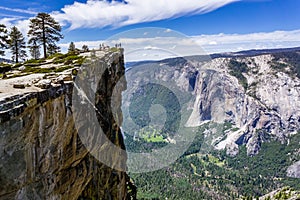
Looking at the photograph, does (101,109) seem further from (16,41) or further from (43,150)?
(16,41)

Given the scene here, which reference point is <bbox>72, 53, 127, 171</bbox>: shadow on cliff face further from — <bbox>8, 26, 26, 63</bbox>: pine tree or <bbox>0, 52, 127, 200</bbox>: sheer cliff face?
<bbox>8, 26, 26, 63</bbox>: pine tree

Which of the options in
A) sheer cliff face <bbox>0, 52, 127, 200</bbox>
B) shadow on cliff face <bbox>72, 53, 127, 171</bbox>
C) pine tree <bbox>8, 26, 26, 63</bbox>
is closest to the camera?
sheer cliff face <bbox>0, 52, 127, 200</bbox>

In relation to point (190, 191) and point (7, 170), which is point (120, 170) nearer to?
point (7, 170)

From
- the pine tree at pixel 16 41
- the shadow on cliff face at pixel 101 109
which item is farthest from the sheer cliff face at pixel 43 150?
the pine tree at pixel 16 41

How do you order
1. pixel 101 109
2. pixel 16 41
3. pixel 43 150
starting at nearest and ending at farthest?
pixel 43 150 → pixel 101 109 → pixel 16 41

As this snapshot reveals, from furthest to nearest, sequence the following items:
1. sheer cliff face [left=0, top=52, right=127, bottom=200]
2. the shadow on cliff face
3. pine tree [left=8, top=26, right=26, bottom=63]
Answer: pine tree [left=8, top=26, right=26, bottom=63]
the shadow on cliff face
sheer cliff face [left=0, top=52, right=127, bottom=200]

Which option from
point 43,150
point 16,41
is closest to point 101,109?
point 43,150

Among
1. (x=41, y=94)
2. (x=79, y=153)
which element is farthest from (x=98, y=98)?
(x=41, y=94)

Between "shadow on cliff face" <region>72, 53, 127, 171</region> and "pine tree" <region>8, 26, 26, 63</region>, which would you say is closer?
"shadow on cliff face" <region>72, 53, 127, 171</region>

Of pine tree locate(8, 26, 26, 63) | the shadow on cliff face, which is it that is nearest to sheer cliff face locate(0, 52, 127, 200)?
the shadow on cliff face
